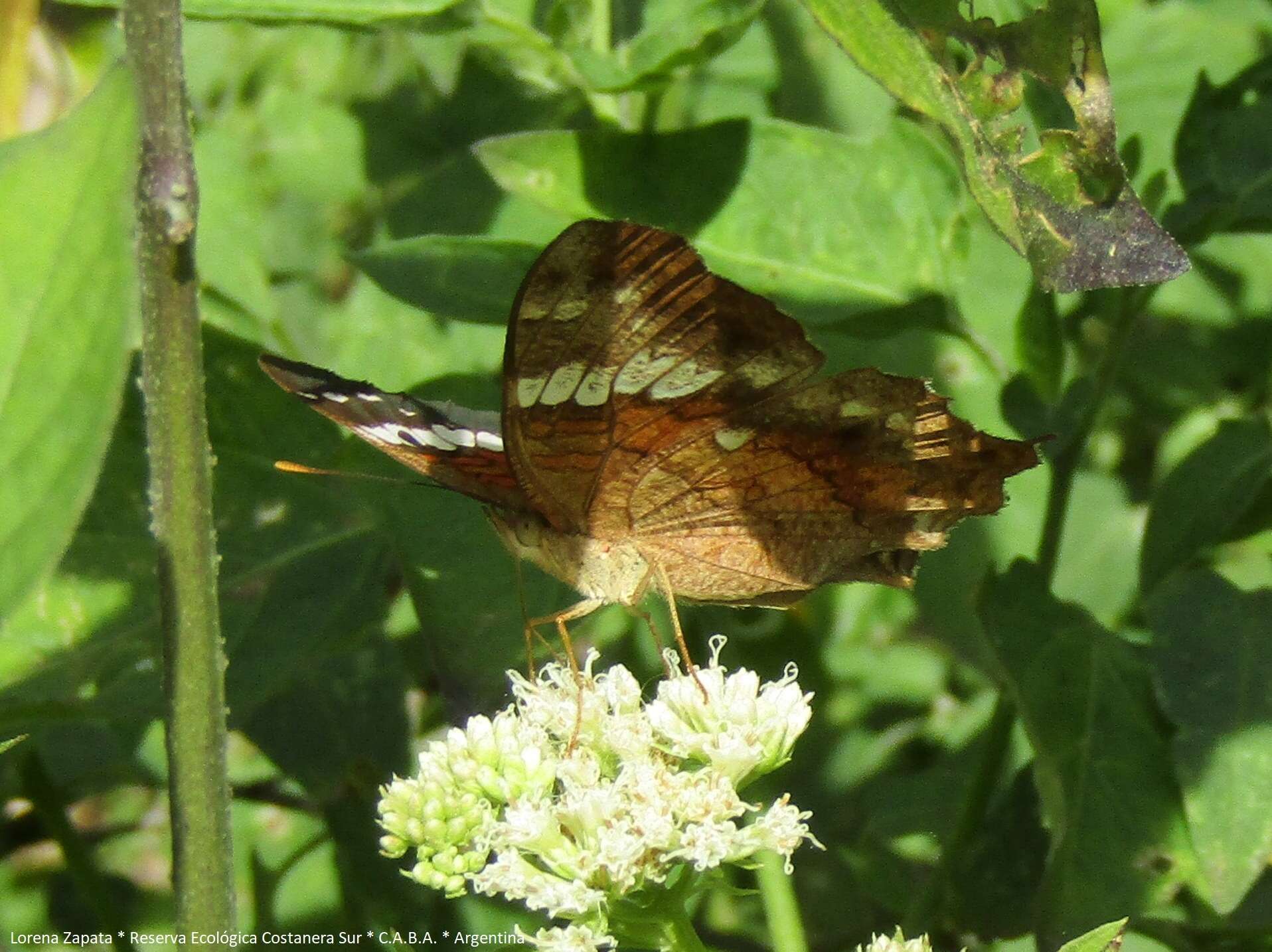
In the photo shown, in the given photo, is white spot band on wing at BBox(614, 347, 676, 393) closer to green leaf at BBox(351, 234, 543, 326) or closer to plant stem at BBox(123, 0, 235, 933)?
green leaf at BBox(351, 234, 543, 326)

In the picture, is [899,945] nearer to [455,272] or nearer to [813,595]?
[455,272]

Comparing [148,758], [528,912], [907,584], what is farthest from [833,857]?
[148,758]

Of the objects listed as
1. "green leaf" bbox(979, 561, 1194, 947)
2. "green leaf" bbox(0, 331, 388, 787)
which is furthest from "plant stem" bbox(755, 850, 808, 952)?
"green leaf" bbox(0, 331, 388, 787)

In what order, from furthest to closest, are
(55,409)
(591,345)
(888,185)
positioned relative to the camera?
(888,185)
(591,345)
(55,409)

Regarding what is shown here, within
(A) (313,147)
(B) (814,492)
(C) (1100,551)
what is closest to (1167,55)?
(C) (1100,551)

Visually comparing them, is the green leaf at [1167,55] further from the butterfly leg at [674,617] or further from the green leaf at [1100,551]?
the butterfly leg at [674,617]

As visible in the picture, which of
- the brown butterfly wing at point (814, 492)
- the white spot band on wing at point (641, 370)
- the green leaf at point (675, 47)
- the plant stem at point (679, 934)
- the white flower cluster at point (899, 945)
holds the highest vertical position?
the green leaf at point (675, 47)

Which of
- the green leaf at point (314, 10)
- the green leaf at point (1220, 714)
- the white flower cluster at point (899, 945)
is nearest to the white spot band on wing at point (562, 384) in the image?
the green leaf at point (314, 10)

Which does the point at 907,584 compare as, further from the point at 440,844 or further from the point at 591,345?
the point at 440,844
